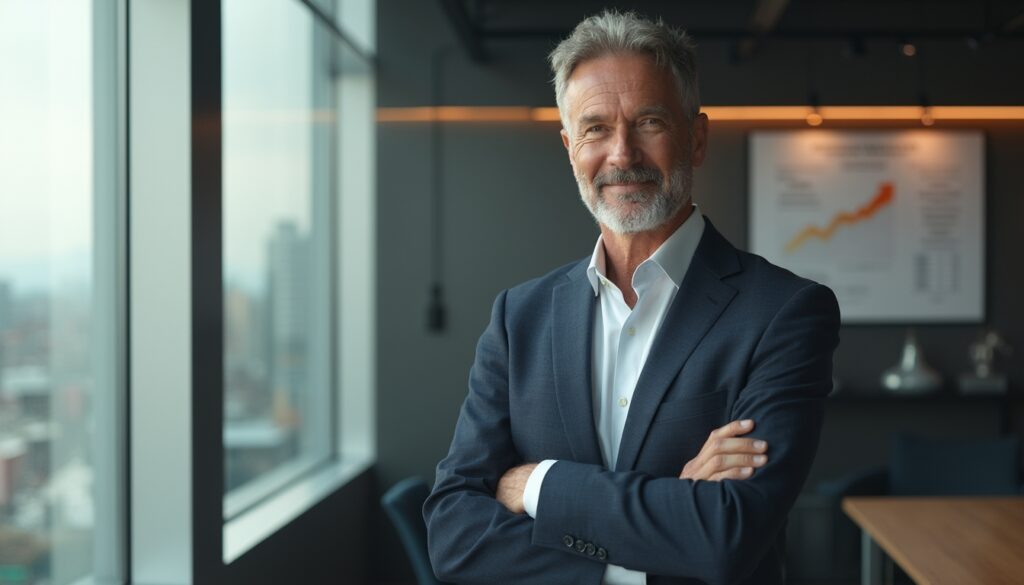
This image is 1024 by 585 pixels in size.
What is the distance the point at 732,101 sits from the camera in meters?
5.32

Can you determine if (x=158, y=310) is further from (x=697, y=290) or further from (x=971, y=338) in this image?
(x=971, y=338)

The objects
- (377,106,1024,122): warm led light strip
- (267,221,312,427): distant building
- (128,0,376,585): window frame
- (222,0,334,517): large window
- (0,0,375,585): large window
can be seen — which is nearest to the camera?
(0,0,375,585): large window

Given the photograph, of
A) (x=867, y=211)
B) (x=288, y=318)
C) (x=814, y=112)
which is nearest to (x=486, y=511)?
(x=288, y=318)

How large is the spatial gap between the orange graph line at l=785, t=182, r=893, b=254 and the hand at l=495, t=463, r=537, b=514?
391 centimetres

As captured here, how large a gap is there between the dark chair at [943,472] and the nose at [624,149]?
9.19ft

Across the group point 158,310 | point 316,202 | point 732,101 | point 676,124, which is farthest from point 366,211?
point 676,124

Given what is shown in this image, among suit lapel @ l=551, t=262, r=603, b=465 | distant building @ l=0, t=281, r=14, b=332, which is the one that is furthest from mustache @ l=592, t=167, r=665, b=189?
distant building @ l=0, t=281, r=14, b=332

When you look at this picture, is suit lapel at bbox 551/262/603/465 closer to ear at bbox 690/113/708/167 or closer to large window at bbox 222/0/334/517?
ear at bbox 690/113/708/167

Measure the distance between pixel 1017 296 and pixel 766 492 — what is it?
14.6ft

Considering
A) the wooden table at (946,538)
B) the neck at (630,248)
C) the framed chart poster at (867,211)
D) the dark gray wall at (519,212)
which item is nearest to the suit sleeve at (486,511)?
the neck at (630,248)

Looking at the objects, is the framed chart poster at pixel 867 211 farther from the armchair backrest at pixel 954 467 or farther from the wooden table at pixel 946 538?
the wooden table at pixel 946 538

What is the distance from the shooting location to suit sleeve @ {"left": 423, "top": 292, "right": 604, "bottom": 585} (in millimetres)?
1641

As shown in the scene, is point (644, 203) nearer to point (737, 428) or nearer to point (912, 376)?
point (737, 428)

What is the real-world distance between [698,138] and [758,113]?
3.74 m
